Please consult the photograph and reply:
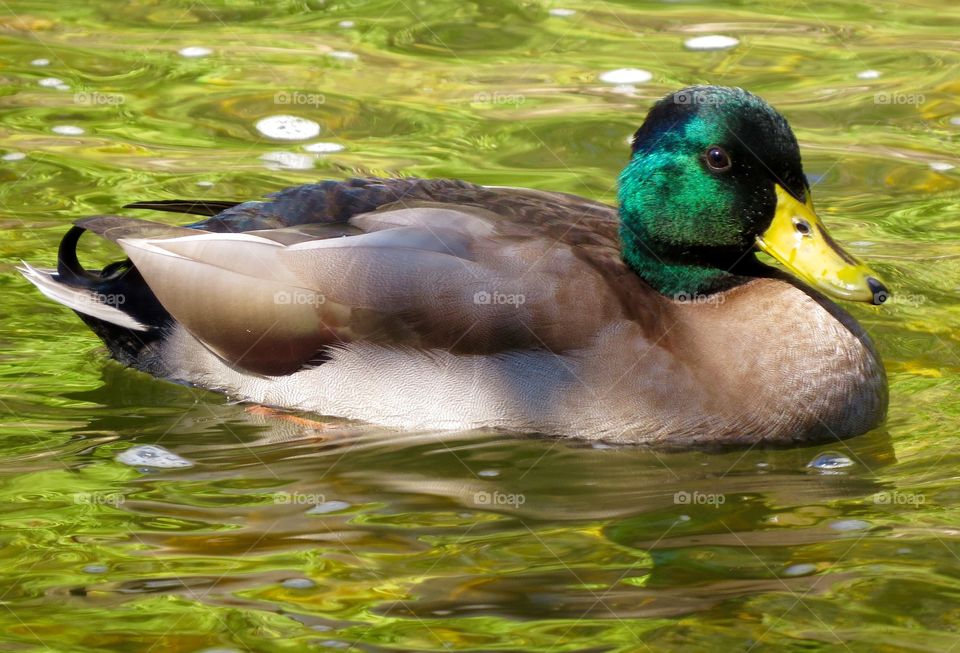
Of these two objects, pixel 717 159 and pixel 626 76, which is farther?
pixel 626 76

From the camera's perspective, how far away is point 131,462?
597cm

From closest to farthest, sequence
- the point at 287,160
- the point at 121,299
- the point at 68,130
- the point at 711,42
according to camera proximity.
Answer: the point at 121,299
the point at 287,160
the point at 68,130
the point at 711,42

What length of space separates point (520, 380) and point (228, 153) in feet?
12.5

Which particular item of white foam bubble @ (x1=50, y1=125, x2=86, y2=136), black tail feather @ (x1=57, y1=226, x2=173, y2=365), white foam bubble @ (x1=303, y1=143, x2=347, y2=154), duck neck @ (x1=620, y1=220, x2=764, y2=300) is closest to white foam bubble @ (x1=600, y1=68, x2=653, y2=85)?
white foam bubble @ (x1=303, y1=143, x2=347, y2=154)

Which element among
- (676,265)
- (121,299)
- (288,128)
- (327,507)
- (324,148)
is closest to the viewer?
(327,507)

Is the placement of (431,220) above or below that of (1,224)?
above

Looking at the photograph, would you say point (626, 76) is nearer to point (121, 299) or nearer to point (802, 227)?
point (802, 227)

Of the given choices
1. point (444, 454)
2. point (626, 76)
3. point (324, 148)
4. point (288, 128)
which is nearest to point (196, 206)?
point (444, 454)

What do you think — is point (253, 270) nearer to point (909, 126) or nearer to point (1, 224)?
point (1, 224)

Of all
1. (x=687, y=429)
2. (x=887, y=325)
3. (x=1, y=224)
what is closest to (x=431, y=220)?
(x=687, y=429)

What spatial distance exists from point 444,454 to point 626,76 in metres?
4.89

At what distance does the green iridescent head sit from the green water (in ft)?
2.45

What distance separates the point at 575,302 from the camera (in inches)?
235

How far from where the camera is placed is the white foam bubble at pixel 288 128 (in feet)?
31.0
